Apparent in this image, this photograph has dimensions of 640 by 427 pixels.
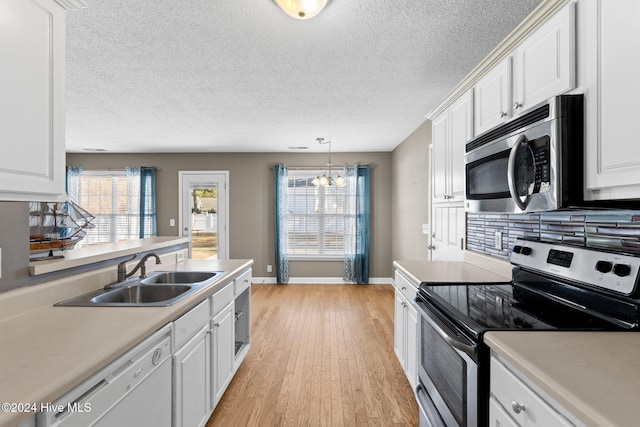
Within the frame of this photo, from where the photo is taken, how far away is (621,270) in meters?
1.17

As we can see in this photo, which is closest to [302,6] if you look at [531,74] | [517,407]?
[531,74]

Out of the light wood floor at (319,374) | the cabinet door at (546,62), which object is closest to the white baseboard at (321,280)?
the light wood floor at (319,374)

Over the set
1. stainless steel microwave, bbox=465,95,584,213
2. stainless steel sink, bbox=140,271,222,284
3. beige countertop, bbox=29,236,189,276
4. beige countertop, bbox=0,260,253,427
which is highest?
stainless steel microwave, bbox=465,95,584,213

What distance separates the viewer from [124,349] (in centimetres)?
104

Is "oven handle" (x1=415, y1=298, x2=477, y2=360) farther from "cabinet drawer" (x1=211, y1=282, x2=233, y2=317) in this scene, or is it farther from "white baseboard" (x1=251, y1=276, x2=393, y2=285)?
"white baseboard" (x1=251, y1=276, x2=393, y2=285)

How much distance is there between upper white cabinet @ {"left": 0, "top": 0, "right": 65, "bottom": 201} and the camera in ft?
3.36

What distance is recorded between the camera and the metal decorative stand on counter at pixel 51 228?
1.69 meters

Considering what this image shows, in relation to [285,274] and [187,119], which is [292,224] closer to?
[285,274]

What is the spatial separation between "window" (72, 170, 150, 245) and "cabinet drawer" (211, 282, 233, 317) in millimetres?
4520

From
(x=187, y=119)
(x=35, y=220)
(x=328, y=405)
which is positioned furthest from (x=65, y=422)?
(x=187, y=119)

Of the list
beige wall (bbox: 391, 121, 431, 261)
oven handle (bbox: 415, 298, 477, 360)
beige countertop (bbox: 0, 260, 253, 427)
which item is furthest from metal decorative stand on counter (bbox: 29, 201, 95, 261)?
beige wall (bbox: 391, 121, 431, 261)

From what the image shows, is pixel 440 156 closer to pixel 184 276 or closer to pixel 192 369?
pixel 184 276

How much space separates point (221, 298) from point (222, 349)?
34cm

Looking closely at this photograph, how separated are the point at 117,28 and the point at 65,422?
2.09 metres
